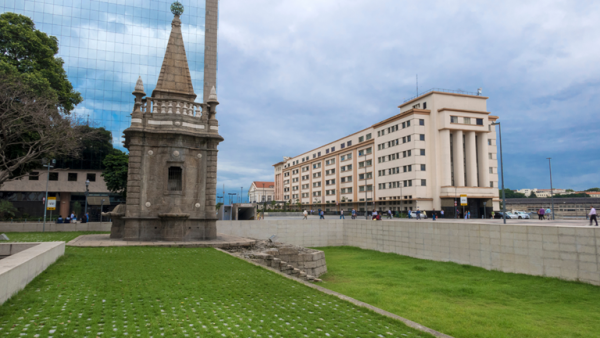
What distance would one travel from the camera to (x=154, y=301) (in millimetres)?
8016

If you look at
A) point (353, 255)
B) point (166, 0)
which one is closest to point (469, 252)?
point (353, 255)

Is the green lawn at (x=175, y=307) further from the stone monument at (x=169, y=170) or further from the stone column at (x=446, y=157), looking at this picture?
the stone column at (x=446, y=157)

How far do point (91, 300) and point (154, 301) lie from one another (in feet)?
4.15

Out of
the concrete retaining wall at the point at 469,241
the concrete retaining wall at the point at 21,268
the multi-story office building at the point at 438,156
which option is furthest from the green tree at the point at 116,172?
the multi-story office building at the point at 438,156

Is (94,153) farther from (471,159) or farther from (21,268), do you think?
(471,159)

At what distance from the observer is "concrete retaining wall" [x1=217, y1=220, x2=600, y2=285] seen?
14.9 meters

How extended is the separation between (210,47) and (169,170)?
4228cm

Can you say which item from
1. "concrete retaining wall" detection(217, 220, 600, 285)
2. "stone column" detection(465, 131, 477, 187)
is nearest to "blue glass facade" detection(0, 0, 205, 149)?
"concrete retaining wall" detection(217, 220, 600, 285)

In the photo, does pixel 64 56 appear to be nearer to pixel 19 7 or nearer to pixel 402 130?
pixel 19 7

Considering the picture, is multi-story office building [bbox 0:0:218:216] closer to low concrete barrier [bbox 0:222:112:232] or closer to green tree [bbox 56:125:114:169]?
green tree [bbox 56:125:114:169]

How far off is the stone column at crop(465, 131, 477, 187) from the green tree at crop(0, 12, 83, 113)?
189 feet

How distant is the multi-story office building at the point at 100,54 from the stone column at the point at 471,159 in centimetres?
4521

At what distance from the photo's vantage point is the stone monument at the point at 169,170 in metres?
19.1

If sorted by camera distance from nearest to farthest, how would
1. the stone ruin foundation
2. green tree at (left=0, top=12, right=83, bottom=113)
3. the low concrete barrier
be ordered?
the stone ruin foundation < green tree at (left=0, top=12, right=83, bottom=113) < the low concrete barrier
